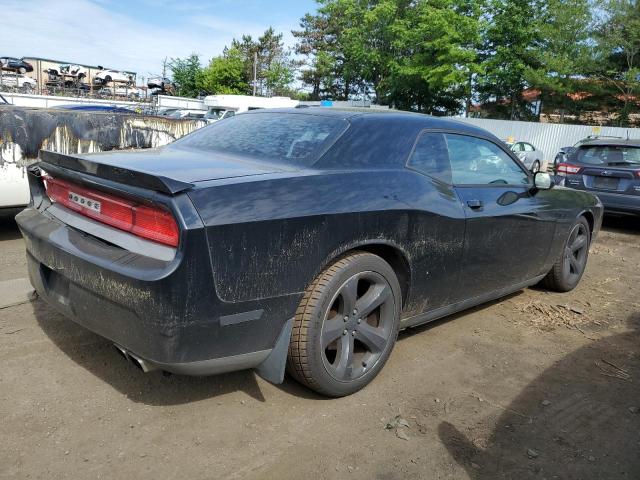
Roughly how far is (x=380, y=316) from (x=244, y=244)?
1.09 meters

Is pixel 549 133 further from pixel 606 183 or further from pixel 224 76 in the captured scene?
pixel 224 76

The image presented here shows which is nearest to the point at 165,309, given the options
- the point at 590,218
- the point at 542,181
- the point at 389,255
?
the point at 389,255

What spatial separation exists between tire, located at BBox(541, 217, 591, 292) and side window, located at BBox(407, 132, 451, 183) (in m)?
1.96

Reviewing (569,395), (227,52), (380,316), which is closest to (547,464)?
(569,395)

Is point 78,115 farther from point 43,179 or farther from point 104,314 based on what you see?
point 104,314

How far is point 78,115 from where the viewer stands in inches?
228

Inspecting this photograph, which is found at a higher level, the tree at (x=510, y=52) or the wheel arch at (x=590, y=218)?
the tree at (x=510, y=52)

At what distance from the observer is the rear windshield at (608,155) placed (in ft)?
27.2

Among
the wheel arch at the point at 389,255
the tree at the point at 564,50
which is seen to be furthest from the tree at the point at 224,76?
the wheel arch at the point at 389,255

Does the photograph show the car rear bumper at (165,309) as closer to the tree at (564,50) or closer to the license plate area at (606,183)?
the license plate area at (606,183)

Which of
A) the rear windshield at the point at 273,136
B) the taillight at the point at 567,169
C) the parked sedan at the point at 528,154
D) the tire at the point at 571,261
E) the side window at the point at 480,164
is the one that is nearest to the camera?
the rear windshield at the point at 273,136

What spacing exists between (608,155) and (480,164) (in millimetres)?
5866

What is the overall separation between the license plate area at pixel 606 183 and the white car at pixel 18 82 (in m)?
28.2

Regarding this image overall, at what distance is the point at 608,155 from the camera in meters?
8.57
